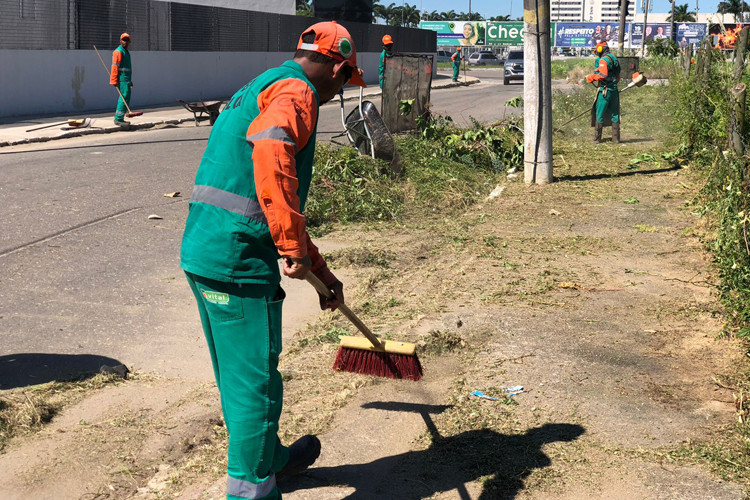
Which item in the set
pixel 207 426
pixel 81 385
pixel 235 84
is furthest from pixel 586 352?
pixel 235 84

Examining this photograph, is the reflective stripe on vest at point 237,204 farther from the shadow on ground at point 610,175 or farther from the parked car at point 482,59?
the parked car at point 482,59

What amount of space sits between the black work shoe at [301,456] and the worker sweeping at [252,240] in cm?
43

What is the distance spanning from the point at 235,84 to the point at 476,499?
28.7 m

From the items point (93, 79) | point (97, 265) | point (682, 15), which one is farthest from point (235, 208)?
point (682, 15)

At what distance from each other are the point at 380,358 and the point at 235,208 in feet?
5.49

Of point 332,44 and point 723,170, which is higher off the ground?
point 332,44

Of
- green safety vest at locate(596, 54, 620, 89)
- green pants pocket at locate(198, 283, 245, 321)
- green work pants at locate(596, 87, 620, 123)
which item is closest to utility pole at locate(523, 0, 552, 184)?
green safety vest at locate(596, 54, 620, 89)

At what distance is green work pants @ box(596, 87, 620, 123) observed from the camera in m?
14.8

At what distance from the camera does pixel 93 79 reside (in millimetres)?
22094

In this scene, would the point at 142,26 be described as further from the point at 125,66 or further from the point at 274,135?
the point at 274,135

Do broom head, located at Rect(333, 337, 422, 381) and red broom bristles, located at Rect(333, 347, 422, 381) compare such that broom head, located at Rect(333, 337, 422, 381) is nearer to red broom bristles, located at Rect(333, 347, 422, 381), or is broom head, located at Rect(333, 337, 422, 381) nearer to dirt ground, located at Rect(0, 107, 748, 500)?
red broom bristles, located at Rect(333, 347, 422, 381)

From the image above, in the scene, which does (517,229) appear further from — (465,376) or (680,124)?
(680,124)

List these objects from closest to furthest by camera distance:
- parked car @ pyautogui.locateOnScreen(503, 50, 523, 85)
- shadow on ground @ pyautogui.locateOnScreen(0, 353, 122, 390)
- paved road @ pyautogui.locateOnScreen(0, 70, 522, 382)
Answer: shadow on ground @ pyautogui.locateOnScreen(0, 353, 122, 390)
paved road @ pyautogui.locateOnScreen(0, 70, 522, 382)
parked car @ pyautogui.locateOnScreen(503, 50, 523, 85)

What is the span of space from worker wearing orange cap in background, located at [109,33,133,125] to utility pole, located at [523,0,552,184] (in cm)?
984
